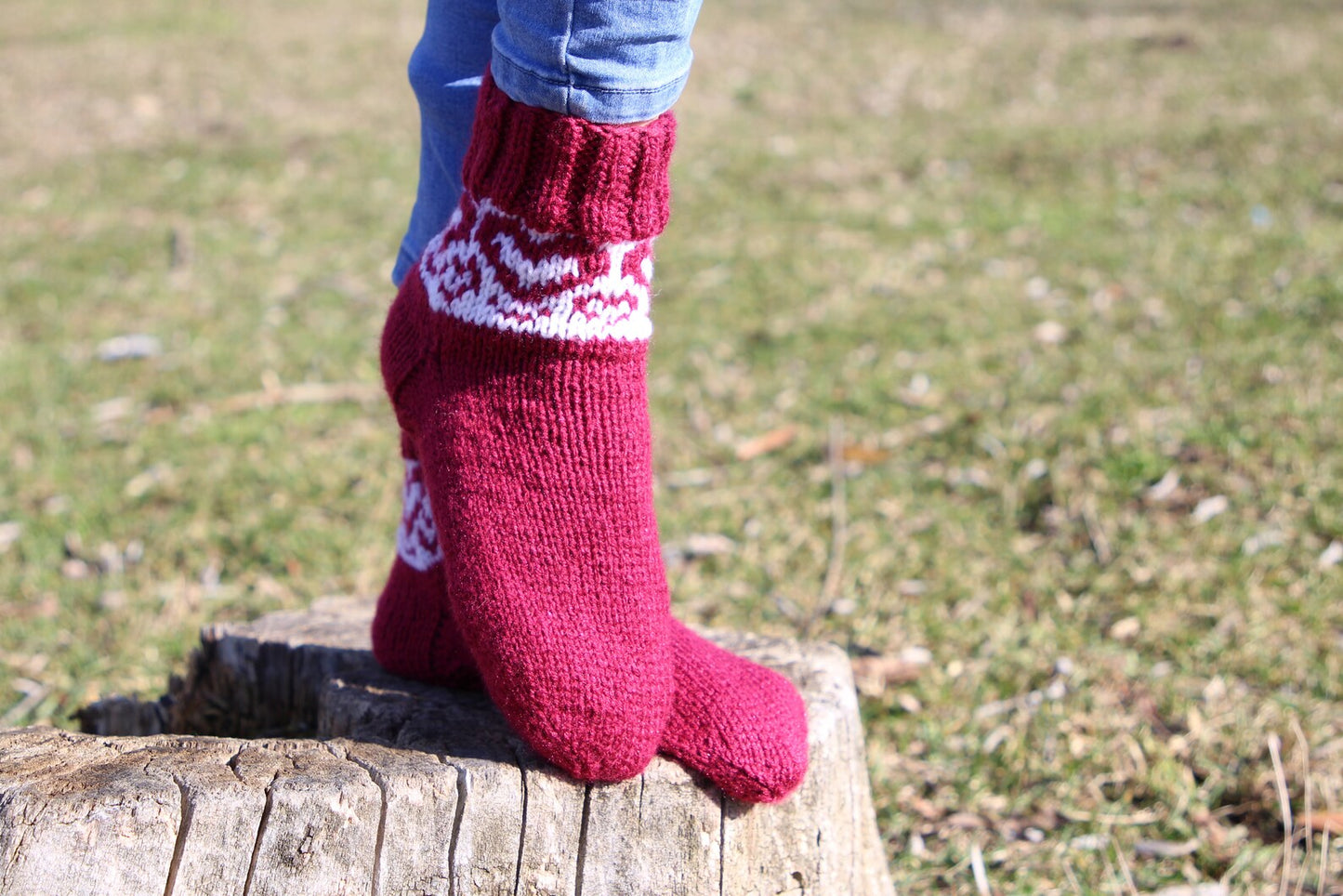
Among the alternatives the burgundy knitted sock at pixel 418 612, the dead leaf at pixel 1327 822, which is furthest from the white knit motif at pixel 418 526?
the dead leaf at pixel 1327 822

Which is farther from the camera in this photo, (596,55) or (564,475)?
(564,475)

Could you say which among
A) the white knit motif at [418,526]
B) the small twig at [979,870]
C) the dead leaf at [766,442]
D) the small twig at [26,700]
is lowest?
the small twig at [26,700]

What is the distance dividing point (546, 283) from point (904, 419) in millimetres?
2071

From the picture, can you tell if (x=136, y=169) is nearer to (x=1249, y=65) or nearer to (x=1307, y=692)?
(x=1307, y=692)

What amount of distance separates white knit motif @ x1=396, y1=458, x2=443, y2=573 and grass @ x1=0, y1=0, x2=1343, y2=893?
2.58 ft

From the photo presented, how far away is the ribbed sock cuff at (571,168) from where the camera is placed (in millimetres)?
1050

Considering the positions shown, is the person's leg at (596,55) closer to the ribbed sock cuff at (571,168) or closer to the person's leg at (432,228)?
the ribbed sock cuff at (571,168)

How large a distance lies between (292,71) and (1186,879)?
637 cm

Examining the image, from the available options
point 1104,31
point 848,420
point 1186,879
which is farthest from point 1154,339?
point 1104,31

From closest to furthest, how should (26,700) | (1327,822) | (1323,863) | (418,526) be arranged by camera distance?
(418,526) → (1323,863) → (1327,822) → (26,700)

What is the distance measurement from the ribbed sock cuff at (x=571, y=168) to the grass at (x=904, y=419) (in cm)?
102

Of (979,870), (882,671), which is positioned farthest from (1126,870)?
(882,671)

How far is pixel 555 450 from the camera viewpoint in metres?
1.16

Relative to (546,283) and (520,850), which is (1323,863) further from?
(546,283)
